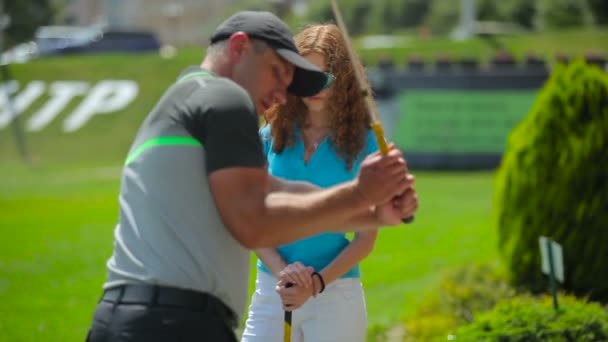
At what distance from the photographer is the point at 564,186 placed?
314 inches

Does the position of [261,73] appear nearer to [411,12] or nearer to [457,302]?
[457,302]

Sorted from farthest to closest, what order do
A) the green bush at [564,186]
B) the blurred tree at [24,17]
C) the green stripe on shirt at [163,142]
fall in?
the blurred tree at [24,17] → the green bush at [564,186] → the green stripe on shirt at [163,142]

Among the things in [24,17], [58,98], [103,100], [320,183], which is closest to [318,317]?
[320,183]

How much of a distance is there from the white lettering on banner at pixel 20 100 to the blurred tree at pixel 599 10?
28.6 meters

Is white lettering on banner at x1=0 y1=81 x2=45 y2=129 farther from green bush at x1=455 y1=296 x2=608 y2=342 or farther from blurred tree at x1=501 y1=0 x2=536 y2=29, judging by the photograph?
green bush at x1=455 y1=296 x2=608 y2=342

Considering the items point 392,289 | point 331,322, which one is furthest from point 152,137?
point 392,289

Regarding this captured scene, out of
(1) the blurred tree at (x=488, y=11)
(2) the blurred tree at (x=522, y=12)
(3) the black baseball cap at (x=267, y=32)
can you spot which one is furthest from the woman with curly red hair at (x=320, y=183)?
(1) the blurred tree at (x=488, y=11)

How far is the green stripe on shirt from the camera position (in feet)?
9.52

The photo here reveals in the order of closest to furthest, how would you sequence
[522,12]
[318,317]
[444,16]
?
[318,317] < [522,12] < [444,16]

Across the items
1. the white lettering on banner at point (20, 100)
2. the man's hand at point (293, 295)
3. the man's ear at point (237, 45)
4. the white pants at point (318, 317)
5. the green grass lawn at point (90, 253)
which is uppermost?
the man's ear at point (237, 45)

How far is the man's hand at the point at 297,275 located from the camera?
4.12 meters

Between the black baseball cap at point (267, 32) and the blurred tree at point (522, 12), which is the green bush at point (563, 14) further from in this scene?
the black baseball cap at point (267, 32)

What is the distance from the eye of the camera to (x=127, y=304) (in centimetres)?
296

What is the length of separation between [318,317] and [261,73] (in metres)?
1.48
